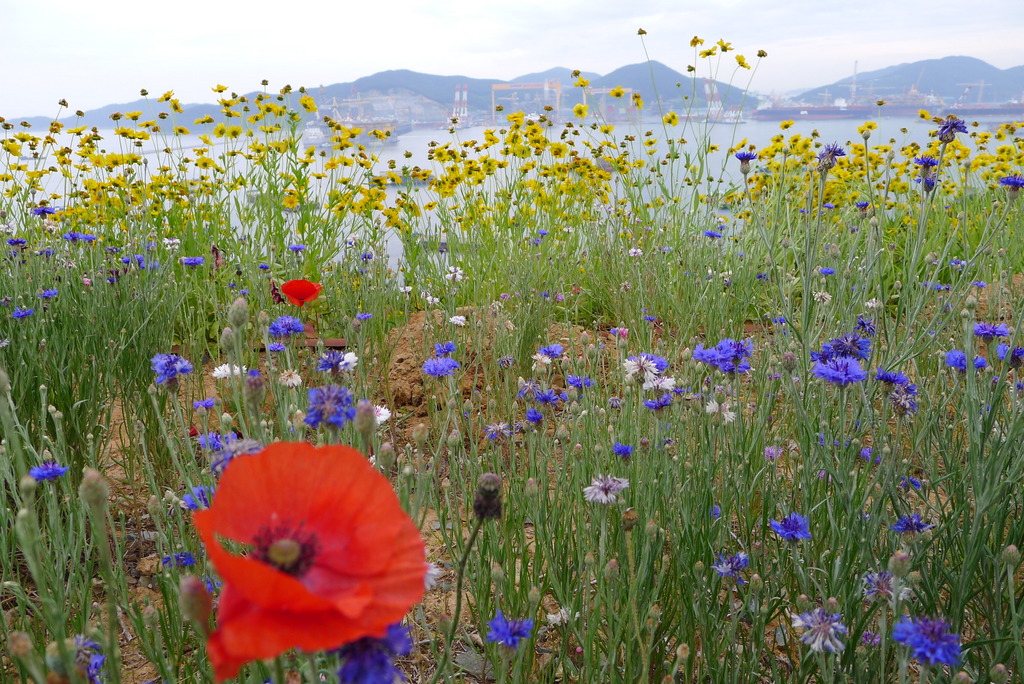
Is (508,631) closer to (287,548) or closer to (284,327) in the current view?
(287,548)

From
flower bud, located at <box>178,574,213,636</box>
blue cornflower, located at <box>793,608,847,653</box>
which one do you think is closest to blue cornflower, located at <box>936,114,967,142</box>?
blue cornflower, located at <box>793,608,847,653</box>

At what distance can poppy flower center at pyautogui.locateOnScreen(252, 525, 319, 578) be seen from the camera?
554mm

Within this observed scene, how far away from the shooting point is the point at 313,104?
440cm

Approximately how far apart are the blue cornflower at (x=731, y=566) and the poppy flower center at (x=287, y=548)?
0.89 metres

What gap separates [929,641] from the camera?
0.87 m

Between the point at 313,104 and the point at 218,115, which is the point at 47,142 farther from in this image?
the point at 313,104

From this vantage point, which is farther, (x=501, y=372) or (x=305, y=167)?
(x=305, y=167)

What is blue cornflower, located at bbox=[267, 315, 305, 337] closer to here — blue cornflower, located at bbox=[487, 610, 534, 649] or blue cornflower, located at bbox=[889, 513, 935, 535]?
blue cornflower, located at bbox=[487, 610, 534, 649]

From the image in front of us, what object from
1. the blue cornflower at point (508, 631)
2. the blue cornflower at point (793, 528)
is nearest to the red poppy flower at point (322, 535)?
the blue cornflower at point (508, 631)

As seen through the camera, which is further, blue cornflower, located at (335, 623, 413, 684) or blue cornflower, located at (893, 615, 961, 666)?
blue cornflower, located at (893, 615, 961, 666)

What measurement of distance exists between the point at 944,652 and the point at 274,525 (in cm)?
77

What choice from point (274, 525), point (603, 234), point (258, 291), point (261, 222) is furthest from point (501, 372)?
point (274, 525)

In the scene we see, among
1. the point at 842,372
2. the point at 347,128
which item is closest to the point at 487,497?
the point at 842,372

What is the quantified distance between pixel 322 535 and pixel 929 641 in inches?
28.5
